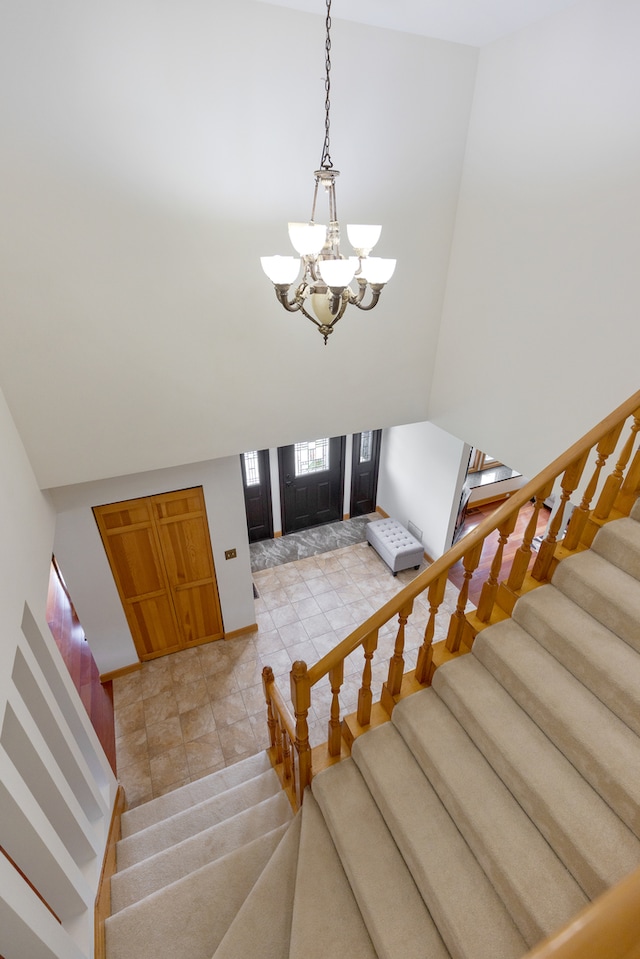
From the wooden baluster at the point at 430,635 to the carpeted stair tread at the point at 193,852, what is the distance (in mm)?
1215

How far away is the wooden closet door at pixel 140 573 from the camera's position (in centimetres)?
432

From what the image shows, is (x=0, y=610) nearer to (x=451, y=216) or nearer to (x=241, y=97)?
(x=241, y=97)

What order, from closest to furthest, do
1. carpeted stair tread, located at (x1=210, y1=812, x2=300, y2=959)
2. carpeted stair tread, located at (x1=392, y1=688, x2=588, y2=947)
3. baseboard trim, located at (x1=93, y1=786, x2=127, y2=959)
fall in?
carpeted stair tread, located at (x1=392, y1=688, x2=588, y2=947) → carpeted stair tread, located at (x1=210, y1=812, x2=300, y2=959) → baseboard trim, located at (x1=93, y1=786, x2=127, y2=959)

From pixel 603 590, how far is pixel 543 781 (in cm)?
95

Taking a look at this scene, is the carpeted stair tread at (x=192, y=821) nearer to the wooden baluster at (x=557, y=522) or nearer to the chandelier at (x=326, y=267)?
the wooden baluster at (x=557, y=522)

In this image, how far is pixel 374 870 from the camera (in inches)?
80.7

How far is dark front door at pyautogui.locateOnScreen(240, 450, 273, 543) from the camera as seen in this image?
677cm

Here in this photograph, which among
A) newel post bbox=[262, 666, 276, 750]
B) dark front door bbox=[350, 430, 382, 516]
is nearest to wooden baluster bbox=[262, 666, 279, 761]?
newel post bbox=[262, 666, 276, 750]

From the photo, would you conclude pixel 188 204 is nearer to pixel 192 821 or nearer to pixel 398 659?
pixel 398 659

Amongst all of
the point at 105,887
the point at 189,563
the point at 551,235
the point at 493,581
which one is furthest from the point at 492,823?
the point at 189,563

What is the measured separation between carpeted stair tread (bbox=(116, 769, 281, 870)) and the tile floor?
2.97ft

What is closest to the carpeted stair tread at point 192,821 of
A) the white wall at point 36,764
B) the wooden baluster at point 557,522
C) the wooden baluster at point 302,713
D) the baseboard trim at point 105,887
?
the baseboard trim at point 105,887

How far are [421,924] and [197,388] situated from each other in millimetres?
3216

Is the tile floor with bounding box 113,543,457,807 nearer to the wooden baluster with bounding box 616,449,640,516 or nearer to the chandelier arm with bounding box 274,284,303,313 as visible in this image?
the wooden baluster with bounding box 616,449,640,516
